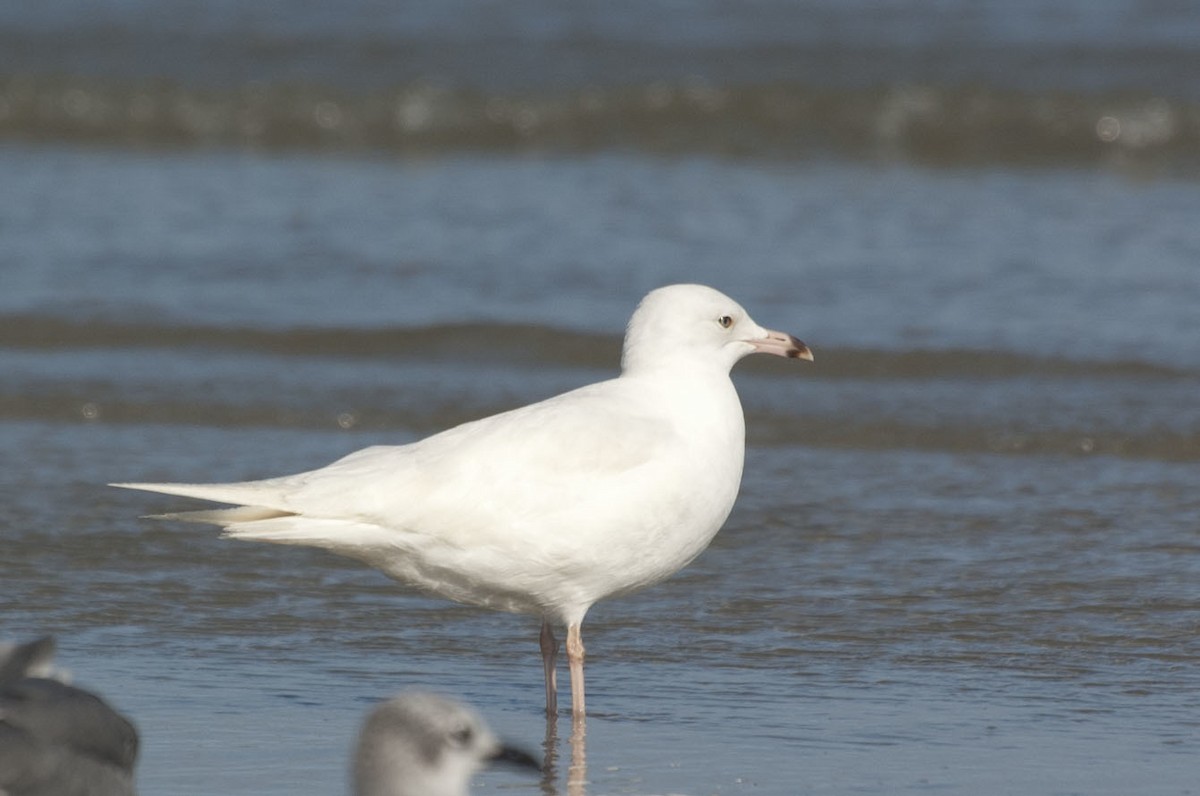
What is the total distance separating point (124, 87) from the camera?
1667cm

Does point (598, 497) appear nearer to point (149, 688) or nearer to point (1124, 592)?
point (149, 688)

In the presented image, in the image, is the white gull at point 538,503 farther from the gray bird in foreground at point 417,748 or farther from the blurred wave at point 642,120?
the blurred wave at point 642,120

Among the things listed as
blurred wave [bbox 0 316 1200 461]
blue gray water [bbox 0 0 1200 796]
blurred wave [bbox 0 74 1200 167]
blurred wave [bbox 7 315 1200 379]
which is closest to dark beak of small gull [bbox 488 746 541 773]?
blue gray water [bbox 0 0 1200 796]

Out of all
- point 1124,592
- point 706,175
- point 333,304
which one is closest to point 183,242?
point 333,304

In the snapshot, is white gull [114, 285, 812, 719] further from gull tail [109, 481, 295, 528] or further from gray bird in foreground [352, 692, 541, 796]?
gray bird in foreground [352, 692, 541, 796]

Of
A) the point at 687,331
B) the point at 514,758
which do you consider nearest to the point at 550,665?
the point at 687,331

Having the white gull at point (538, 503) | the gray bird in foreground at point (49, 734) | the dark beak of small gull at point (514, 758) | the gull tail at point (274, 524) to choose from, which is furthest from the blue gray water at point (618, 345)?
the dark beak of small gull at point (514, 758)

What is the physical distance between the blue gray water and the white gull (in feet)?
1.25

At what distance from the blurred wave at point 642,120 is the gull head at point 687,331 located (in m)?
9.47

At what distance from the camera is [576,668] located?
16.3 ft

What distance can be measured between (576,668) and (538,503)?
1.50 feet

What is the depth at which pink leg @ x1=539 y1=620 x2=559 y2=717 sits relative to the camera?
501 cm

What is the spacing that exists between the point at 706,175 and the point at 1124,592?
812 centimetres

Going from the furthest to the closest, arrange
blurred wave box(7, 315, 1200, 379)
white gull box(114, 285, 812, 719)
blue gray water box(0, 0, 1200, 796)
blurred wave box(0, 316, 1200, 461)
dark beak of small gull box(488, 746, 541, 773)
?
blurred wave box(7, 315, 1200, 379), blurred wave box(0, 316, 1200, 461), blue gray water box(0, 0, 1200, 796), white gull box(114, 285, 812, 719), dark beak of small gull box(488, 746, 541, 773)
